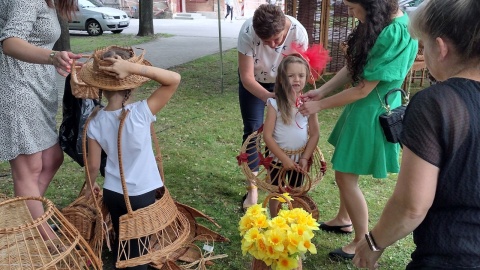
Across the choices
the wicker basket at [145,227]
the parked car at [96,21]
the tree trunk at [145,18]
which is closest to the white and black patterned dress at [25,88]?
the wicker basket at [145,227]

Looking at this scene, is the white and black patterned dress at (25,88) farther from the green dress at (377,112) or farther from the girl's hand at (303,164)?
the green dress at (377,112)

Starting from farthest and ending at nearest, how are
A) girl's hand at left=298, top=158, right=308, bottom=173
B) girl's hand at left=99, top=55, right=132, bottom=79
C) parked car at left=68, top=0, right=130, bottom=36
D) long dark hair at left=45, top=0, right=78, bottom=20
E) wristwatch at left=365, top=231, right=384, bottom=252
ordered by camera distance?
parked car at left=68, top=0, right=130, bottom=36, girl's hand at left=298, top=158, right=308, bottom=173, long dark hair at left=45, top=0, right=78, bottom=20, girl's hand at left=99, top=55, right=132, bottom=79, wristwatch at left=365, top=231, right=384, bottom=252

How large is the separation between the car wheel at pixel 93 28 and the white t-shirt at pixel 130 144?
15228 millimetres

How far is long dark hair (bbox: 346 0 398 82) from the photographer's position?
2416mm

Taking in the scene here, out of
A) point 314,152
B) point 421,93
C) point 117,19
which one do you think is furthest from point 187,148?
point 117,19

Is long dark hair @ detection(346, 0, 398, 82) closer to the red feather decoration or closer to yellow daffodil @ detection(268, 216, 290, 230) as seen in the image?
the red feather decoration

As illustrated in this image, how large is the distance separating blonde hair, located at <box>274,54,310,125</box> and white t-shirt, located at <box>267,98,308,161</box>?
31mm

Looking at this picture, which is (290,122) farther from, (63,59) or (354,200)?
(63,59)

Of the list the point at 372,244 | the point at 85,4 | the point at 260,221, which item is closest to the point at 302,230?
the point at 260,221

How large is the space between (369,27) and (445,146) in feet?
4.16

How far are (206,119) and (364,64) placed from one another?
3.83m

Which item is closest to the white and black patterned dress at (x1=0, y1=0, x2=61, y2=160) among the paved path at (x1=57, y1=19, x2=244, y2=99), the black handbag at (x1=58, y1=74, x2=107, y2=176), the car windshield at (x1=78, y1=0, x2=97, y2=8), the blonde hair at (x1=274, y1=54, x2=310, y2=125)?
the black handbag at (x1=58, y1=74, x2=107, y2=176)

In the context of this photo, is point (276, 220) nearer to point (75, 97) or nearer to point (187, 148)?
point (75, 97)

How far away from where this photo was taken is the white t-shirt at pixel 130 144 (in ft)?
7.70
